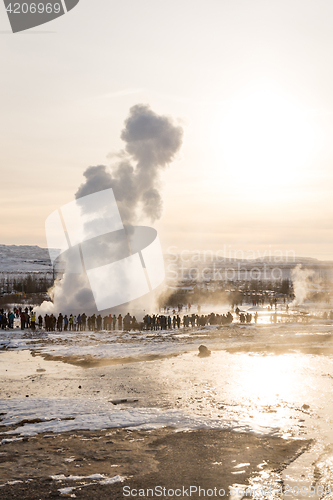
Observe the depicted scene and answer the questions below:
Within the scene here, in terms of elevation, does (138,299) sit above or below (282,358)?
above

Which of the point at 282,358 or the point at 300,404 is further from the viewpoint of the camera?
the point at 282,358

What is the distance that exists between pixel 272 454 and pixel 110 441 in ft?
11.3

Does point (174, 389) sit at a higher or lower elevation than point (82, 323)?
lower

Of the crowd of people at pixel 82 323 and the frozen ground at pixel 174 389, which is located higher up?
the crowd of people at pixel 82 323

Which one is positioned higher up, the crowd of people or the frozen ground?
the crowd of people

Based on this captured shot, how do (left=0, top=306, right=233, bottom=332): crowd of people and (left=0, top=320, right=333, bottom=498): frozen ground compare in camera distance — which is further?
(left=0, top=306, right=233, bottom=332): crowd of people

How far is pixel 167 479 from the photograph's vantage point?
293 inches

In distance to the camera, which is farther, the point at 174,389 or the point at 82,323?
the point at 82,323

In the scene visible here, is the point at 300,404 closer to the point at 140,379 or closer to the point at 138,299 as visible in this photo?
the point at 140,379

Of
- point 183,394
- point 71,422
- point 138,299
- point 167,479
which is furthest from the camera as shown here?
point 138,299

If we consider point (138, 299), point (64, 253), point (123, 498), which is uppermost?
point (64, 253)

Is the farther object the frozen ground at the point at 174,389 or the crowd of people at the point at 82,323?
the crowd of people at the point at 82,323

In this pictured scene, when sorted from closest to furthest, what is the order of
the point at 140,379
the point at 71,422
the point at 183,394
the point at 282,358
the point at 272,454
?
the point at 272,454 < the point at 71,422 < the point at 183,394 < the point at 140,379 < the point at 282,358

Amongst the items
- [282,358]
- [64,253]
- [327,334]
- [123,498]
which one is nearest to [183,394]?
[123,498]
